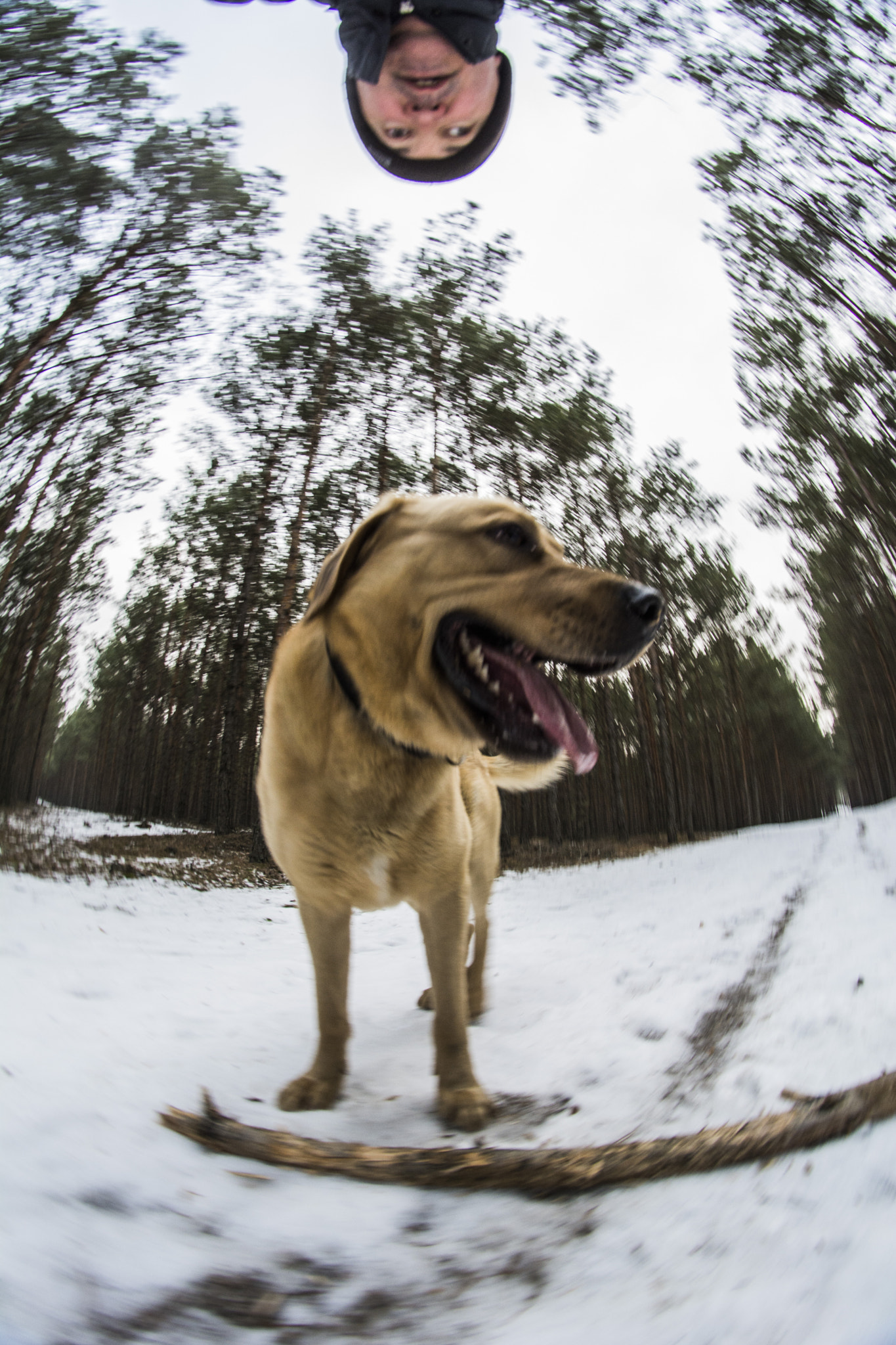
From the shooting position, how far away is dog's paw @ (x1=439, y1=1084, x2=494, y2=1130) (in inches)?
25.5

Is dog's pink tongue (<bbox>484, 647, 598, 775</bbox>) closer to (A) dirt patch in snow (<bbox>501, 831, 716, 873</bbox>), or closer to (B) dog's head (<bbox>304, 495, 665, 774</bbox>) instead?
(B) dog's head (<bbox>304, 495, 665, 774</bbox>)

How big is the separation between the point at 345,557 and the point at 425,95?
1.86 ft

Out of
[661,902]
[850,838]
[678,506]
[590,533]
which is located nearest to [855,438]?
[678,506]

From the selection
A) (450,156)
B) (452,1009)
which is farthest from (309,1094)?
(450,156)

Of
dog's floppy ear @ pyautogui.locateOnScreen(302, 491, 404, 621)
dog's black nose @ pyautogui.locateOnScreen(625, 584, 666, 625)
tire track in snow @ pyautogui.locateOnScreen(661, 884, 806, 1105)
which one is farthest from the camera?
dog's floppy ear @ pyautogui.locateOnScreen(302, 491, 404, 621)

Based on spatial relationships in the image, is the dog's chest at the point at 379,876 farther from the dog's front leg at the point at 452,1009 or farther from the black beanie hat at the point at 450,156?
the black beanie hat at the point at 450,156

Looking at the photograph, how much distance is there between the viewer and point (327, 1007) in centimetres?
94

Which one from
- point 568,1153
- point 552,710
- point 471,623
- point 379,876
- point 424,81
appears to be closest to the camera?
point 568,1153

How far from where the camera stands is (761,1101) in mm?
553

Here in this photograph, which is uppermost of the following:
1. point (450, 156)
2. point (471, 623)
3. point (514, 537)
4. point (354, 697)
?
point (450, 156)

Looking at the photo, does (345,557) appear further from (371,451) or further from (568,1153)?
(568,1153)

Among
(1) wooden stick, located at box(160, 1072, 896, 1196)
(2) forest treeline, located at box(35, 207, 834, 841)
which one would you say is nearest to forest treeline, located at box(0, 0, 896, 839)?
(2) forest treeline, located at box(35, 207, 834, 841)

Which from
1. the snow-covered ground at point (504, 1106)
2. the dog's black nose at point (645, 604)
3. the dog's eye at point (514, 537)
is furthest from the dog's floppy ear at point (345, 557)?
the snow-covered ground at point (504, 1106)

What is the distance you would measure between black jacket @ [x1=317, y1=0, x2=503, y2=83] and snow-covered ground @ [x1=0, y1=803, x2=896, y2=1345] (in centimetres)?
104
